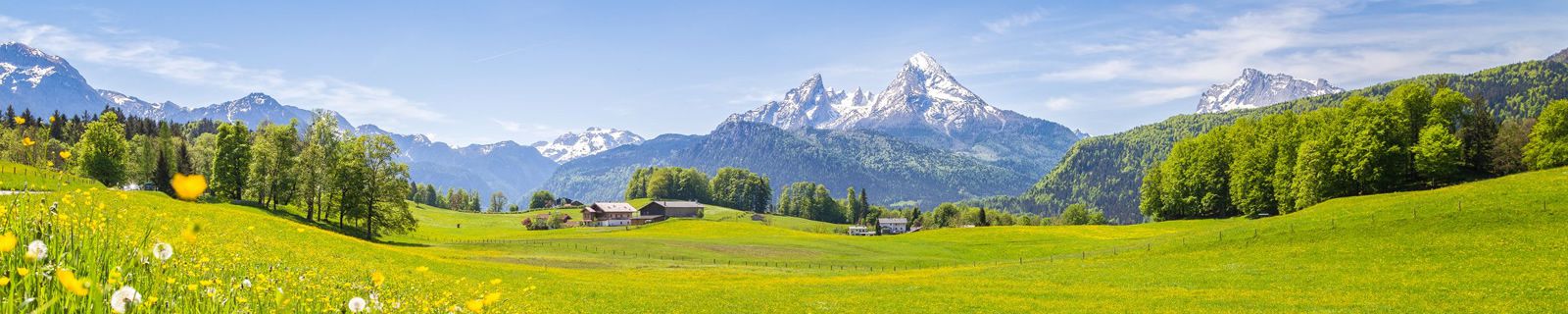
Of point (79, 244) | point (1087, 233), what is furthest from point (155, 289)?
point (1087, 233)

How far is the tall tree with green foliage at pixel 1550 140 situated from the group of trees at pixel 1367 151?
0.29 meters

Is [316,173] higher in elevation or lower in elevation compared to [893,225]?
higher

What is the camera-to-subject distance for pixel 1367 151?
3007 inches

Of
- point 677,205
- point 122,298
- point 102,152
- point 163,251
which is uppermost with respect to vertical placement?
point 102,152

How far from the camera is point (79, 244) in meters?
7.39

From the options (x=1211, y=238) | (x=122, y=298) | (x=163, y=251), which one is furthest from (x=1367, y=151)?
(x=122, y=298)

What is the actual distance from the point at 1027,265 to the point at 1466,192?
97.2 ft

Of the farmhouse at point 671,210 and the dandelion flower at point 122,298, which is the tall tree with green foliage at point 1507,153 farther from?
the farmhouse at point 671,210

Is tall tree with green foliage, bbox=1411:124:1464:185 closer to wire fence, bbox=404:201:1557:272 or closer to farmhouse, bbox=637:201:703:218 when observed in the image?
wire fence, bbox=404:201:1557:272

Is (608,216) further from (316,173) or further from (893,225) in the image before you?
(316,173)

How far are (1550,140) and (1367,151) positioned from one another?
16.6m

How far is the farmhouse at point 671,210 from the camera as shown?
18525cm

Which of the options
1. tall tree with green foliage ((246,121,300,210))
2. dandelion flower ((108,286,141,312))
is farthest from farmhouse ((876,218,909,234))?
dandelion flower ((108,286,141,312))

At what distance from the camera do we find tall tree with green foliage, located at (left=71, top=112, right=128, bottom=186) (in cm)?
8269
